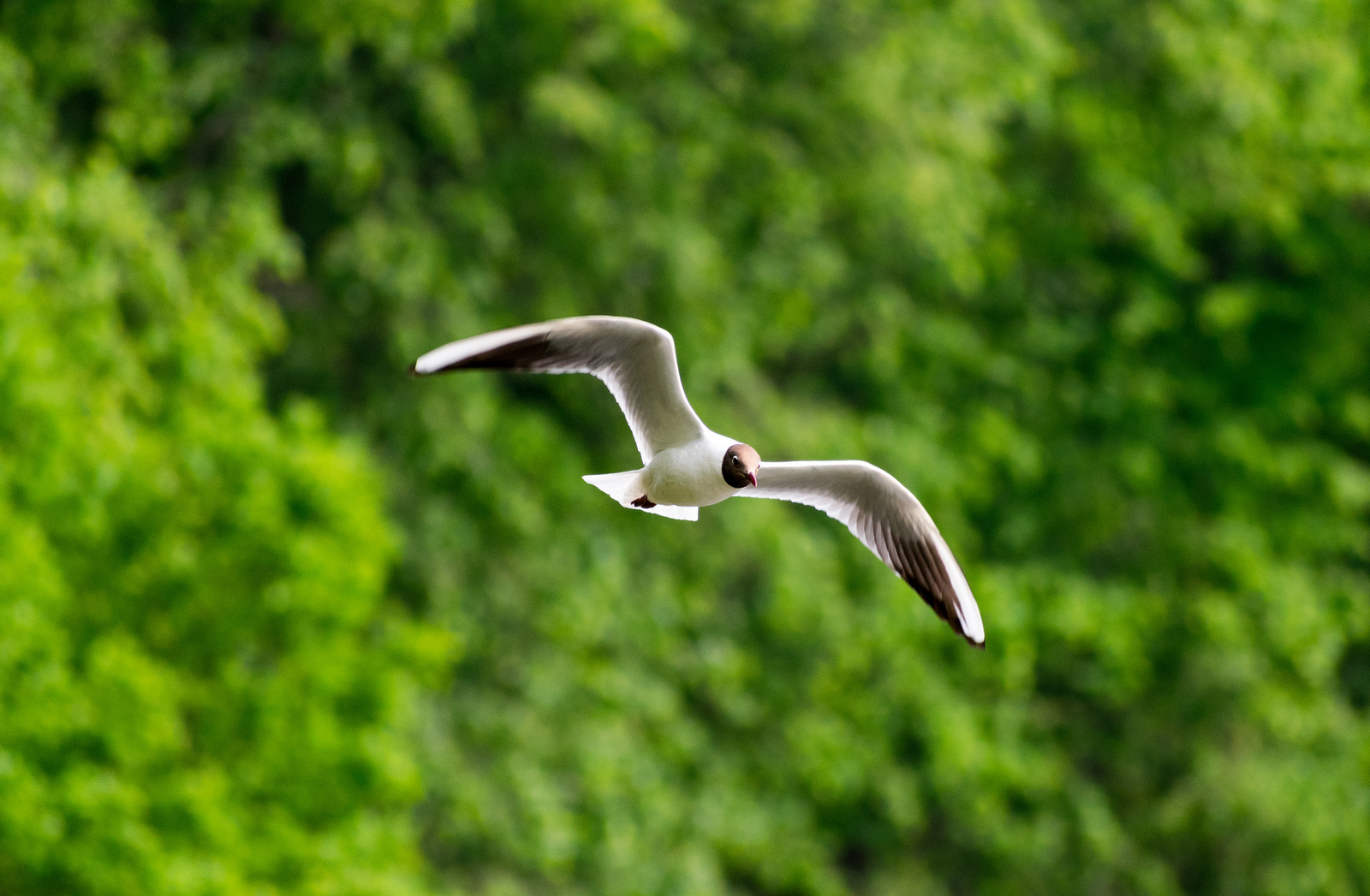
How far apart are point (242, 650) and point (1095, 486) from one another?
27.4 ft

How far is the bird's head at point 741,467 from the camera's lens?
4668 mm

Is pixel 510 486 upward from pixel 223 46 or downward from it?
downward

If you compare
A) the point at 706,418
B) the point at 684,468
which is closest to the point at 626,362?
the point at 684,468

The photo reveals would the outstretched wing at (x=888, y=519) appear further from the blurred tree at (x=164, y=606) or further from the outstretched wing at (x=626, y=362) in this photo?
the blurred tree at (x=164, y=606)

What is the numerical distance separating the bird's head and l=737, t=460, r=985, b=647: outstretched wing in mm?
385

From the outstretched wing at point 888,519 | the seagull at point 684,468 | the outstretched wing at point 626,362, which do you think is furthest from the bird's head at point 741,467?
the outstretched wing at point 888,519

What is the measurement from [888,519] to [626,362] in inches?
39.6

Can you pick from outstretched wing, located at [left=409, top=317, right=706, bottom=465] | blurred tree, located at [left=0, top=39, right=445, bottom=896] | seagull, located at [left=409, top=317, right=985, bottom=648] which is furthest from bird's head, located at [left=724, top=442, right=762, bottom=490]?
blurred tree, located at [left=0, top=39, right=445, bottom=896]

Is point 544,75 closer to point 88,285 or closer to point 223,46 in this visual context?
point 223,46

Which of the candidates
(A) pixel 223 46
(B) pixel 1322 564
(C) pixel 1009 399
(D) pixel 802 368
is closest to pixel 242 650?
(A) pixel 223 46

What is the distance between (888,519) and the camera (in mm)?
5379

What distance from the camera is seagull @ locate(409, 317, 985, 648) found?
471 centimetres

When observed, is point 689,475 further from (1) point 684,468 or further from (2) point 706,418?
(2) point 706,418

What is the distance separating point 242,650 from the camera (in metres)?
9.20
